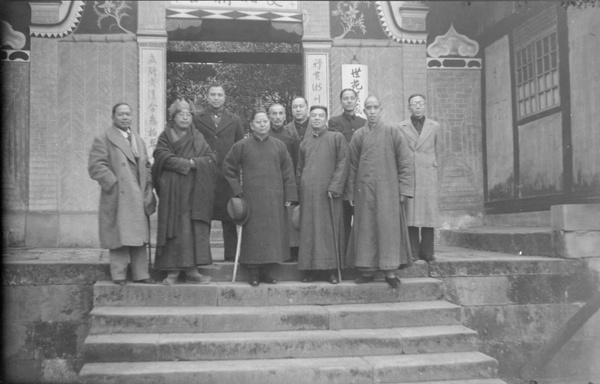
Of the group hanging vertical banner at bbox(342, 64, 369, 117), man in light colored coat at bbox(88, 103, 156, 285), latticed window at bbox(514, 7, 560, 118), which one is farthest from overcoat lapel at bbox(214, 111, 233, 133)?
latticed window at bbox(514, 7, 560, 118)

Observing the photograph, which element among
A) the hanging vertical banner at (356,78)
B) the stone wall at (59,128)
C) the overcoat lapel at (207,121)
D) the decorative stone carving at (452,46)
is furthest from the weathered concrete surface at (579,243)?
the stone wall at (59,128)

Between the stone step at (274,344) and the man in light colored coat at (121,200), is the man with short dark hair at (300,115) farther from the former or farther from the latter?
the stone step at (274,344)

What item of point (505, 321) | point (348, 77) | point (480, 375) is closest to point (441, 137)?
point (348, 77)

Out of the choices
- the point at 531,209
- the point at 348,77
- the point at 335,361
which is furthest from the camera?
the point at 348,77

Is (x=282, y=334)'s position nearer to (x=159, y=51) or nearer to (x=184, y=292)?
(x=184, y=292)

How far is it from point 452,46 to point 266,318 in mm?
5847

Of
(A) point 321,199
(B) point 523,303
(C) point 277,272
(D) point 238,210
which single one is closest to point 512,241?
(B) point 523,303

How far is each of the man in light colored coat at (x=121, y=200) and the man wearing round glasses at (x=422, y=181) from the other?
2590 mm

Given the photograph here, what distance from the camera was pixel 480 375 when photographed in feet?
15.9

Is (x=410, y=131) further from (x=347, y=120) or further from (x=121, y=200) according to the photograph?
(x=121, y=200)

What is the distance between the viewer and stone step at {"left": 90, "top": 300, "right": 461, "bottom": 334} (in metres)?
5.04

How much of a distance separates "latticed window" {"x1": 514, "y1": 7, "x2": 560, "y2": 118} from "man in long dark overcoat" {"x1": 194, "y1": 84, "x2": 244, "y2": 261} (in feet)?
13.5

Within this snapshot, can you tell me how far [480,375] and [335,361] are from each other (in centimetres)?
118

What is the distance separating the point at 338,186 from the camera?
575cm
